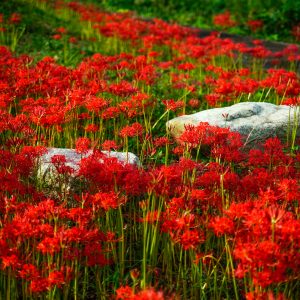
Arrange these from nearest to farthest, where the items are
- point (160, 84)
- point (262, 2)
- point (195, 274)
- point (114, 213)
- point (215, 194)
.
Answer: point (195, 274)
point (215, 194)
point (114, 213)
point (160, 84)
point (262, 2)

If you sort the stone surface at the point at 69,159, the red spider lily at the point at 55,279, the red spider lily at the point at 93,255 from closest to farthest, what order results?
1. the red spider lily at the point at 55,279
2. the red spider lily at the point at 93,255
3. the stone surface at the point at 69,159

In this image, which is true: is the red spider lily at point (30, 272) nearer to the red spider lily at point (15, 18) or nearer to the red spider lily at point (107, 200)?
the red spider lily at point (107, 200)

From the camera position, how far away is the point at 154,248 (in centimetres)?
340

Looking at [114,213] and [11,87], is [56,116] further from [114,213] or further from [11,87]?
[11,87]

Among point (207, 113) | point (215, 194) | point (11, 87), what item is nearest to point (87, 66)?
point (11, 87)

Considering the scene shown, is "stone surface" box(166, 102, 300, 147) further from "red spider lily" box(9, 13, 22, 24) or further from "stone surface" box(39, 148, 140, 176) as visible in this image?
"red spider lily" box(9, 13, 22, 24)

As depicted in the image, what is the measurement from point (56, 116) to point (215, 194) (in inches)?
58.5

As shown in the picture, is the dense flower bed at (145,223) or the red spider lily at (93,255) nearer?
the dense flower bed at (145,223)

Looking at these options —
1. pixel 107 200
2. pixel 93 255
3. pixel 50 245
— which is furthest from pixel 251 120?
pixel 50 245

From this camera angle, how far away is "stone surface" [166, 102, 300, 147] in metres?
5.27

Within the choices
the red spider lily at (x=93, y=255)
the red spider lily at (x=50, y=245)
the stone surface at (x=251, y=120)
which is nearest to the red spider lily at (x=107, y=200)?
the red spider lily at (x=93, y=255)

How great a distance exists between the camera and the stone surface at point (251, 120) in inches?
207

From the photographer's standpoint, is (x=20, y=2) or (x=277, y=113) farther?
(x=20, y=2)

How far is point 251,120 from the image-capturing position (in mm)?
5371
